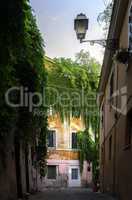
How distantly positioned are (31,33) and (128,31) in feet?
23.8

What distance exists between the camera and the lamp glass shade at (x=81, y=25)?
15297mm

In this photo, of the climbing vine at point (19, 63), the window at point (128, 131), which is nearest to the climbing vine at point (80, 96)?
the climbing vine at point (19, 63)

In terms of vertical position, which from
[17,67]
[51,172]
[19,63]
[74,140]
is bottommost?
[51,172]

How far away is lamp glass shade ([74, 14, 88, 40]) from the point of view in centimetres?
1530

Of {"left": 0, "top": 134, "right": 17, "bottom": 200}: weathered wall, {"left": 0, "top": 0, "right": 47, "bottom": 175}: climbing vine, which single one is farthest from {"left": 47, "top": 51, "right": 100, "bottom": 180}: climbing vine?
{"left": 0, "top": 134, "right": 17, "bottom": 200}: weathered wall

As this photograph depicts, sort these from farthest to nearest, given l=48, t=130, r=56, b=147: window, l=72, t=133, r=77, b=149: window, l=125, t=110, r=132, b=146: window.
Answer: l=72, t=133, r=77, b=149: window < l=48, t=130, r=56, b=147: window < l=125, t=110, r=132, b=146: window

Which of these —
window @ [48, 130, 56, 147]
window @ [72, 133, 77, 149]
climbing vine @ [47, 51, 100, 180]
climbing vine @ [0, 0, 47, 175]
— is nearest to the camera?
climbing vine @ [0, 0, 47, 175]

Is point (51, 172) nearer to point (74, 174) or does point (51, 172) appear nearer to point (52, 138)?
point (74, 174)

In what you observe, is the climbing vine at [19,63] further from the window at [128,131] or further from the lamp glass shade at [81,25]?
the window at [128,131]

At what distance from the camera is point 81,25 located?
15328 millimetres

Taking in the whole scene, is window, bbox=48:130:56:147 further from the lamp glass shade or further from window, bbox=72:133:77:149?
the lamp glass shade

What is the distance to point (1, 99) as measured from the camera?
1401cm

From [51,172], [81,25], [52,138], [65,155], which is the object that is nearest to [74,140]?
[65,155]

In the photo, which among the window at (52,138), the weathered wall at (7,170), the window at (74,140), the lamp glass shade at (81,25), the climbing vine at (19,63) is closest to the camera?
the climbing vine at (19,63)
